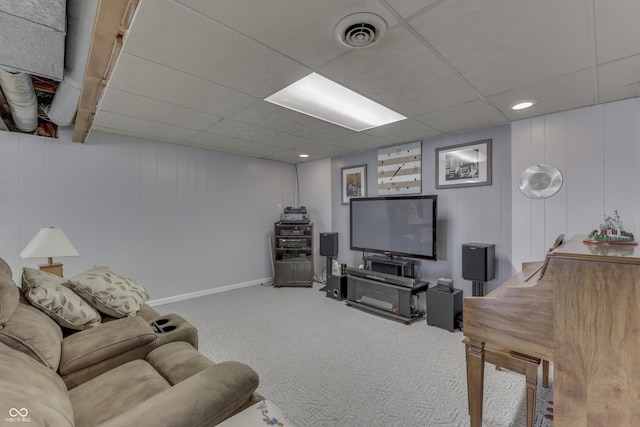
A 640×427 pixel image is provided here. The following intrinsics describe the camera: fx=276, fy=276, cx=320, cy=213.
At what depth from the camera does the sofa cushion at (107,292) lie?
1822 millimetres

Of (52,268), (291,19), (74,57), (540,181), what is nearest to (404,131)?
(540,181)

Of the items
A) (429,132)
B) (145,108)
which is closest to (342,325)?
(429,132)

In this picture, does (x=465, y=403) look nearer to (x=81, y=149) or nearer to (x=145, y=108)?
(x=145, y=108)

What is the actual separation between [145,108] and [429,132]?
317 centimetres

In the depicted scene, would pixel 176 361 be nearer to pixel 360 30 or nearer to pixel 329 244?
pixel 360 30

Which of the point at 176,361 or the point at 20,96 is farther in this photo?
the point at 20,96

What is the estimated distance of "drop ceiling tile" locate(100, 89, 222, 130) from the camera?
247cm

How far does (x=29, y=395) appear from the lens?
0.79 metres

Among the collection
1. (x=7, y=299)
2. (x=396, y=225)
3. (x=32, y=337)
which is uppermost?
(x=396, y=225)

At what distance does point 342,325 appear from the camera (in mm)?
3230

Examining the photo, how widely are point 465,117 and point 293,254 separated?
3.50m

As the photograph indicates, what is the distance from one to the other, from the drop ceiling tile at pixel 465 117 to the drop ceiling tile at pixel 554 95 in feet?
0.32

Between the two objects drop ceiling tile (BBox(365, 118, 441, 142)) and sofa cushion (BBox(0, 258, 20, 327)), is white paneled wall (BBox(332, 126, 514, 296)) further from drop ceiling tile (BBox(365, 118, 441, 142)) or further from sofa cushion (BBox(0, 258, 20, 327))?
sofa cushion (BBox(0, 258, 20, 327))

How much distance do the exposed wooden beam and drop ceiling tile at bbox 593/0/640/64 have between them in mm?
2321
